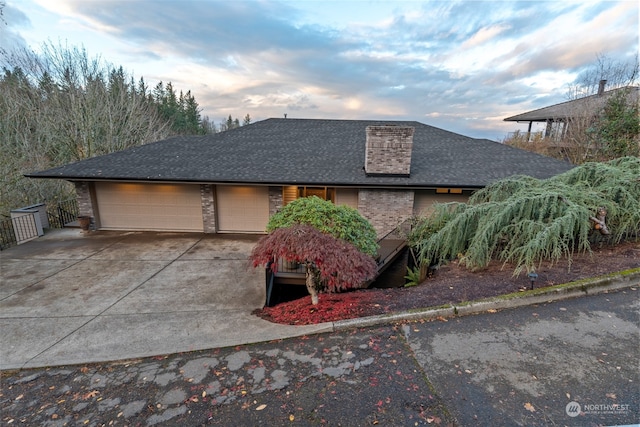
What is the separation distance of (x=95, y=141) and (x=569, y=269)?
21.4 meters

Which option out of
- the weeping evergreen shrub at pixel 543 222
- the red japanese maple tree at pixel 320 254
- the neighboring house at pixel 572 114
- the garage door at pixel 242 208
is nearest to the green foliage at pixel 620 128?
the neighboring house at pixel 572 114

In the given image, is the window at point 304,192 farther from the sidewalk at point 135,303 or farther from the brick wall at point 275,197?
the sidewalk at point 135,303

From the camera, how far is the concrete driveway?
161 inches

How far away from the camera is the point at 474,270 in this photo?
5.62m

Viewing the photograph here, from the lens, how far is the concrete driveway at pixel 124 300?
4086 mm

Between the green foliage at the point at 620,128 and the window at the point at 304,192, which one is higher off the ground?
the green foliage at the point at 620,128

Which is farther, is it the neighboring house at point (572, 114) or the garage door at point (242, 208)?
the neighboring house at point (572, 114)

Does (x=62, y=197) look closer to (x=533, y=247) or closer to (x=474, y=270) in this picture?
(x=474, y=270)

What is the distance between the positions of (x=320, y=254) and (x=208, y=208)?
698 cm

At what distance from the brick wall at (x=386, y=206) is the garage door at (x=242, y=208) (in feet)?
12.0

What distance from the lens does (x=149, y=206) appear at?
10492mm

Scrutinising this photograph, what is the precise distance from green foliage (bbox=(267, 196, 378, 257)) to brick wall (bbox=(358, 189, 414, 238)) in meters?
3.43

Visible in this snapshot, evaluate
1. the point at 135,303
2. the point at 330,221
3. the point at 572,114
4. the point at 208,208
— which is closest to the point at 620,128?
the point at 572,114

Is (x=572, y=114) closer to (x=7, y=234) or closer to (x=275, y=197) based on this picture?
(x=275, y=197)
